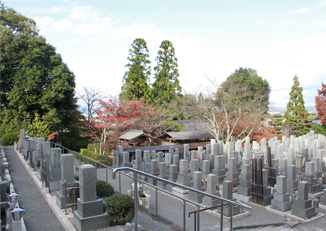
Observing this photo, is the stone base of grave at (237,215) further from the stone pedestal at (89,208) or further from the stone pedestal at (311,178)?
the stone pedestal at (89,208)

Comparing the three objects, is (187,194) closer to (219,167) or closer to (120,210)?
(219,167)

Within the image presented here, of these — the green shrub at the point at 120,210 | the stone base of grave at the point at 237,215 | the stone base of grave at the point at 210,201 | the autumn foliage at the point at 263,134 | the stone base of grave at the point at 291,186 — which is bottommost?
the stone base of grave at the point at 237,215

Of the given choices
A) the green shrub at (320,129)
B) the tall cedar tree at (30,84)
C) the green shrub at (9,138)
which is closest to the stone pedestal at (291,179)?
the tall cedar tree at (30,84)

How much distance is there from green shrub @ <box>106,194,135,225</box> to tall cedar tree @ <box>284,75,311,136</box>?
2677 centimetres

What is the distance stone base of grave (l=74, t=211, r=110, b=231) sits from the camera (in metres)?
5.02

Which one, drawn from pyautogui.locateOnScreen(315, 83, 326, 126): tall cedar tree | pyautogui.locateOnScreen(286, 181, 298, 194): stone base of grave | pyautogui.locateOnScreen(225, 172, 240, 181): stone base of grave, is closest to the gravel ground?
pyautogui.locateOnScreen(286, 181, 298, 194): stone base of grave

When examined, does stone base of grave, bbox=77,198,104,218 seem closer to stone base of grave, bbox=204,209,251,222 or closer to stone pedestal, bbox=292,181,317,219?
stone base of grave, bbox=204,209,251,222

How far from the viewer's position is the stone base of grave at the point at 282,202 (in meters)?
8.50

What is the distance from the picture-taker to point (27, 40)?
21562 mm

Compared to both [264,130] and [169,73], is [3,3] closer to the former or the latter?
[169,73]

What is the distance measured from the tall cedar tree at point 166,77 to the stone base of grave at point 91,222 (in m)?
23.0

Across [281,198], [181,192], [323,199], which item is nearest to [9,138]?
[181,192]

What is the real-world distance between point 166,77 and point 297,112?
15.0m

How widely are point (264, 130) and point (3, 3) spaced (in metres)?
28.1
